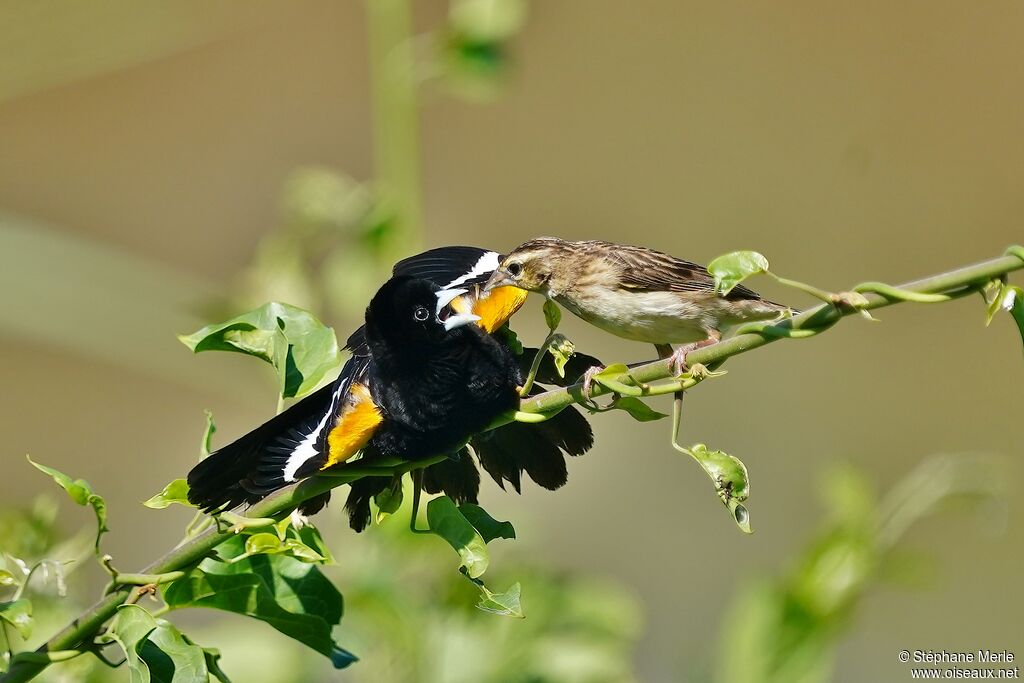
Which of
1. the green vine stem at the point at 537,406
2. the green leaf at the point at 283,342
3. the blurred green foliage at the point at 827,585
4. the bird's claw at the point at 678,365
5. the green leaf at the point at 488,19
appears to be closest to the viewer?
the green vine stem at the point at 537,406

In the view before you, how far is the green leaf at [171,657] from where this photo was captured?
3.72 feet

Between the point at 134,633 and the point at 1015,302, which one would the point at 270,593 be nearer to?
the point at 134,633

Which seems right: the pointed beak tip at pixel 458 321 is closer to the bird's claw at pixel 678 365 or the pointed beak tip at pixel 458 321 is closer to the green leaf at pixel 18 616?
the bird's claw at pixel 678 365

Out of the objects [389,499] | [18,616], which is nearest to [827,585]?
[389,499]

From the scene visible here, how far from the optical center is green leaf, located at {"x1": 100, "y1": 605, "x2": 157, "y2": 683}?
3.54 feet

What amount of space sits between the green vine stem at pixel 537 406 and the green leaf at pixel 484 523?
0.23 feet

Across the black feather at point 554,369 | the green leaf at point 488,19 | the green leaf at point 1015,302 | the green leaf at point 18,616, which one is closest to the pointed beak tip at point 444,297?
the black feather at point 554,369

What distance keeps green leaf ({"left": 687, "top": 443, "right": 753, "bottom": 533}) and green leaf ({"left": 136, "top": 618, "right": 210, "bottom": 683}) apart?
1.62ft

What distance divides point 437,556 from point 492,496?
1.34 metres

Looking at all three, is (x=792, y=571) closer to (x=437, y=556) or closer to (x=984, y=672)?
(x=437, y=556)

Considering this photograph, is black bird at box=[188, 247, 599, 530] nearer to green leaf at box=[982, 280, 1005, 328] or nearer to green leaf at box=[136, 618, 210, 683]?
green leaf at box=[136, 618, 210, 683]

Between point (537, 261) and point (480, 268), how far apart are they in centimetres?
48

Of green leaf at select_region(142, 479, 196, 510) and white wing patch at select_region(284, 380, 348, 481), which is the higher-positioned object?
white wing patch at select_region(284, 380, 348, 481)

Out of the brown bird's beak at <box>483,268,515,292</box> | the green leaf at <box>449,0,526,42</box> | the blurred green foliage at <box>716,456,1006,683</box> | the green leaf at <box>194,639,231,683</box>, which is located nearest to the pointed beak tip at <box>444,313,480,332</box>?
the brown bird's beak at <box>483,268,515,292</box>
